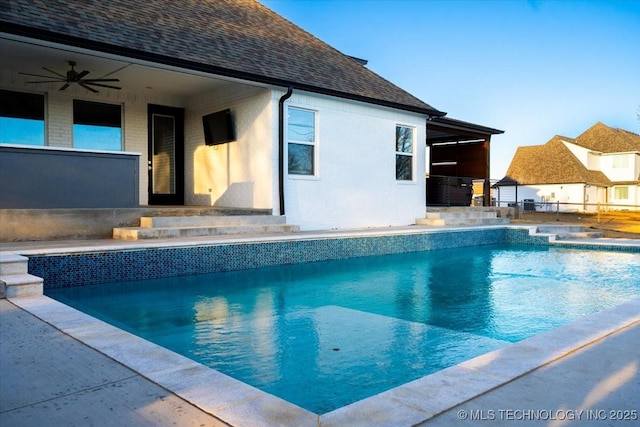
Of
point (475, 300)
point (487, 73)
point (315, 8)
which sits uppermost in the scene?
point (315, 8)

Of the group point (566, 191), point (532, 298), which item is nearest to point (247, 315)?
point (532, 298)

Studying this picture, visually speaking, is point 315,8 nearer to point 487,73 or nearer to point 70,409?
point 487,73

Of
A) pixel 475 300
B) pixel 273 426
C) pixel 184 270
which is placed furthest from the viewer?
pixel 184 270

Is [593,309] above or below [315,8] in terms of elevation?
below

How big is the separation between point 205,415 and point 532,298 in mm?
4889

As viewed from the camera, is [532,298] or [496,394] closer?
[496,394]

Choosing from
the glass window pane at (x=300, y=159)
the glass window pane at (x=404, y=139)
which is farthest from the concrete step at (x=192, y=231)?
the glass window pane at (x=404, y=139)

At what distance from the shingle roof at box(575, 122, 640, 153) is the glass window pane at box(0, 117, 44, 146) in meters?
39.3

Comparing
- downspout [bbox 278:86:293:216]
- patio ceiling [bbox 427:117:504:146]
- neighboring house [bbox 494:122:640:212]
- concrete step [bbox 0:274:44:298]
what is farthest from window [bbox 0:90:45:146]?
neighboring house [bbox 494:122:640:212]

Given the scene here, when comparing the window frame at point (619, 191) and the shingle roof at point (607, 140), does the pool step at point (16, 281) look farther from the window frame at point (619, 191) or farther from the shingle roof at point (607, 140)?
the window frame at point (619, 191)

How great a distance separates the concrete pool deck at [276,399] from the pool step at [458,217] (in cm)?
990

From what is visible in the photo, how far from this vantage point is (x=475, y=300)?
576 centimetres

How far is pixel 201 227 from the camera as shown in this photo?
833 centimetres

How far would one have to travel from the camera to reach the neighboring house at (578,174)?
36.5 meters
